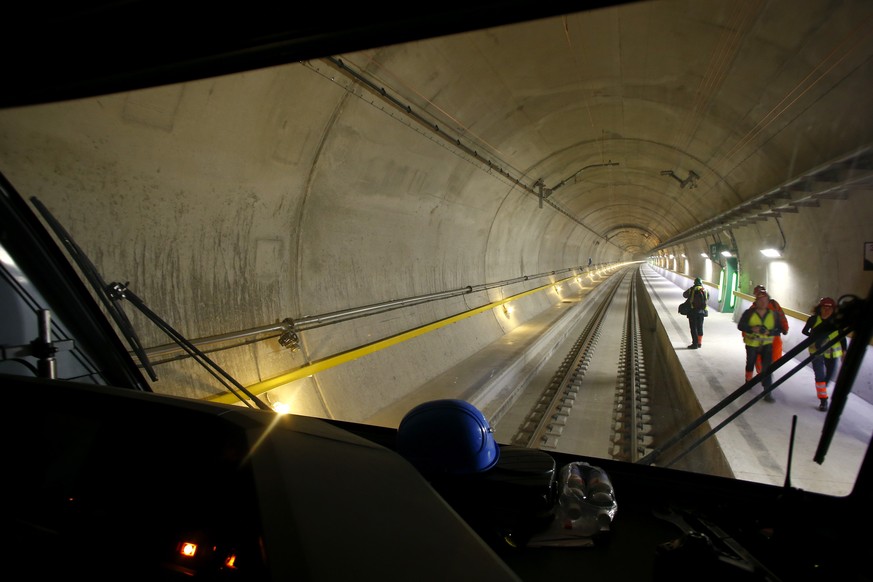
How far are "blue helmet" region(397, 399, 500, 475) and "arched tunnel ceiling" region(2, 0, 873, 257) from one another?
1.58m

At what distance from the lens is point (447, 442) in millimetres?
2029

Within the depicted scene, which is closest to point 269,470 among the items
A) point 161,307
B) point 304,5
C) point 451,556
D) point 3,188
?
point 451,556

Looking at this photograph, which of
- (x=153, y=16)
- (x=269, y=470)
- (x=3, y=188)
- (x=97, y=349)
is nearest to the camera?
(x=269, y=470)

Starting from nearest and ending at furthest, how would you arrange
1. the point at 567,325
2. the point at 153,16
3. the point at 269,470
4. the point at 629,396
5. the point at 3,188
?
the point at 269,470, the point at 153,16, the point at 3,188, the point at 629,396, the point at 567,325

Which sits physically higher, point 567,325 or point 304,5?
point 304,5

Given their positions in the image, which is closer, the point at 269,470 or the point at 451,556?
the point at 451,556

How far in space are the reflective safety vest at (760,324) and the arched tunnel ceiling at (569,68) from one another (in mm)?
2209

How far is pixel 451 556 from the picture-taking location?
1119 mm

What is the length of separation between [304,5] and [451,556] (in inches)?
65.4

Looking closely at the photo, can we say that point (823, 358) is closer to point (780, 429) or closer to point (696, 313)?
point (780, 429)

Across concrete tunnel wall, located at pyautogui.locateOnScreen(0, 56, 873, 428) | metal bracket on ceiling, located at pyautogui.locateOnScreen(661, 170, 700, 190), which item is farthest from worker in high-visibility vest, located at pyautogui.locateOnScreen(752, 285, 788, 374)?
metal bracket on ceiling, located at pyautogui.locateOnScreen(661, 170, 700, 190)

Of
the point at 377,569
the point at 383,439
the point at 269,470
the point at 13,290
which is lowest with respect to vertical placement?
the point at 383,439

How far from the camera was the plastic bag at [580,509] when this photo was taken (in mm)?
1914

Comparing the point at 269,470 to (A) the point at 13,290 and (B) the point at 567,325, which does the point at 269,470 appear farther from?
(B) the point at 567,325
